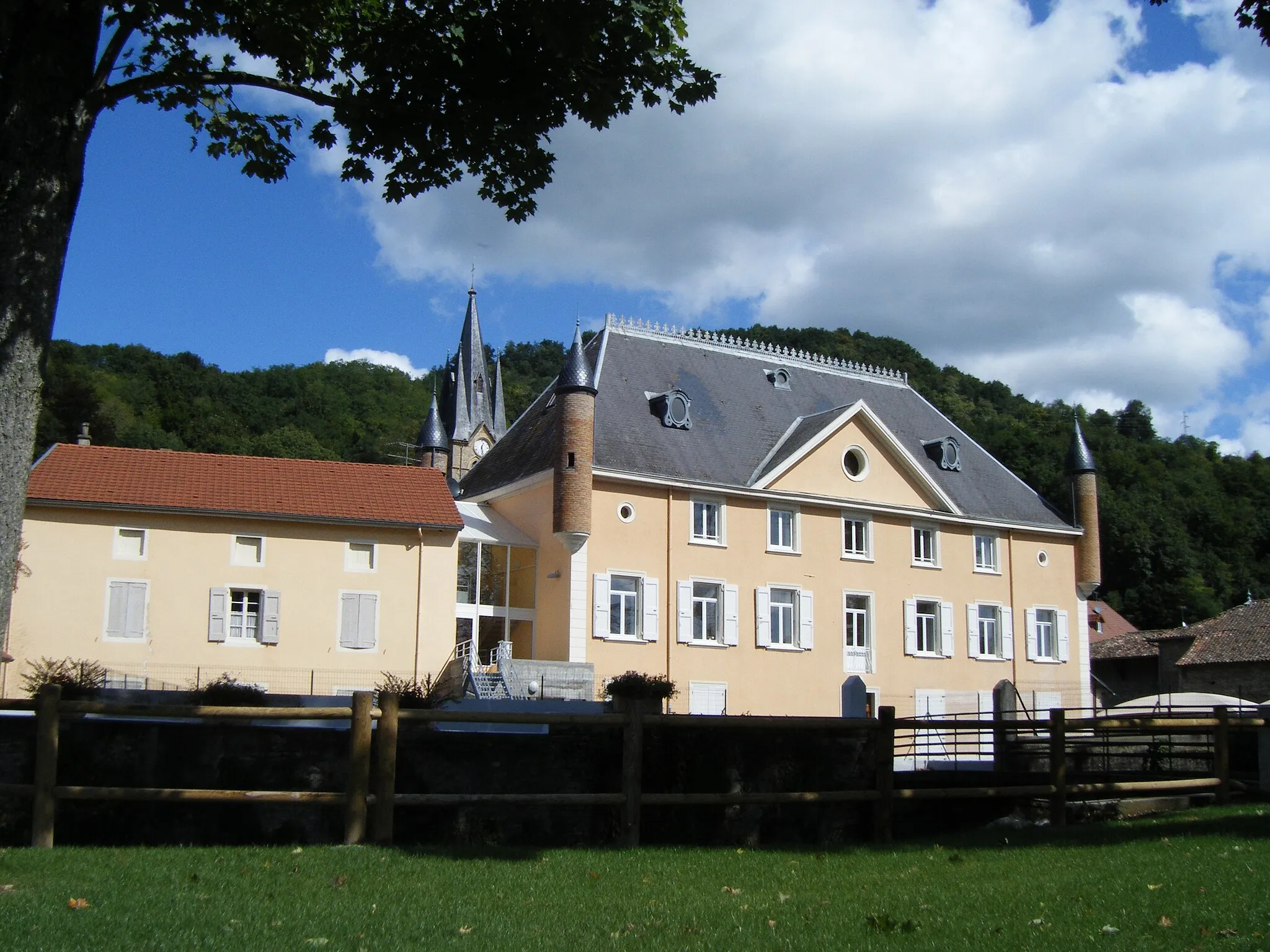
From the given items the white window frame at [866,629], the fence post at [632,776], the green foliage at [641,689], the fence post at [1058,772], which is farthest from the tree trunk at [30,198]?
the white window frame at [866,629]

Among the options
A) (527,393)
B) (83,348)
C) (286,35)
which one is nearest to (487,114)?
(286,35)

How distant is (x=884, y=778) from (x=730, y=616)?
20.5 meters

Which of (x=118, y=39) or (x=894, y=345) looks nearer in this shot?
(x=118, y=39)

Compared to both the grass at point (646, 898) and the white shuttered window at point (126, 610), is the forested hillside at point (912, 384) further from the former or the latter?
the grass at point (646, 898)

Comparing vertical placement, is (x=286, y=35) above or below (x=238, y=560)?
above

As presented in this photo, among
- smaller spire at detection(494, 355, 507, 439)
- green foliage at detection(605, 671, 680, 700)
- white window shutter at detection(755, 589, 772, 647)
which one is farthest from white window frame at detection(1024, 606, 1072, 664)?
smaller spire at detection(494, 355, 507, 439)

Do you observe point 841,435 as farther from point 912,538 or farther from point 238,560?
point 238,560

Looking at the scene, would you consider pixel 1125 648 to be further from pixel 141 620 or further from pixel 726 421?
pixel 141 620

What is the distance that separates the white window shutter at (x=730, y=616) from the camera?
32406 mm

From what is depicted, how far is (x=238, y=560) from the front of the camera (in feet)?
92.1

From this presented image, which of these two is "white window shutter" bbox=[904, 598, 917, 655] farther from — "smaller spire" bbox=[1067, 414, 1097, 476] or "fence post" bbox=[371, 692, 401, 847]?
"fence post" bbox=[371, 692, 401, 847]

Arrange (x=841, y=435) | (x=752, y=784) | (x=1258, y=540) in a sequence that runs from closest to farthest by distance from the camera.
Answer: (x=752, y=784)
(x=841, y=435)
(x=1258, y=540)

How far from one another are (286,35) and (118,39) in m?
1.45

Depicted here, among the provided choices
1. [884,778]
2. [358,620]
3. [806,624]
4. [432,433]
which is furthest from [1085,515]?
[884,778]
